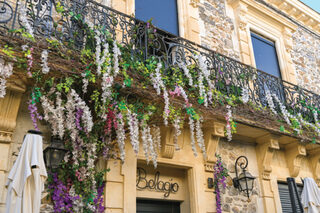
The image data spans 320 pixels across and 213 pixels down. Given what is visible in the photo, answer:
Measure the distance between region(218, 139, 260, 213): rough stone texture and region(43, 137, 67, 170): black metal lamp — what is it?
313 centimetres

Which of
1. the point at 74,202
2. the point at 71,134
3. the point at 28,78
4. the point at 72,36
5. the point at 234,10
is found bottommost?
the point at 74,202

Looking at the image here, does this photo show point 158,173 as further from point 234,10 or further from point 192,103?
point 234,10

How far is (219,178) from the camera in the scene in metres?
6.09

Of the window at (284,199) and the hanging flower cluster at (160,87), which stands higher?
the hanging flower cluster at (160,87)

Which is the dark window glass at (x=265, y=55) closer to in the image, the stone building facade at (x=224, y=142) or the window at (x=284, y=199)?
the stone building facade at (x=224, y=142)

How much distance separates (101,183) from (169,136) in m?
1.50

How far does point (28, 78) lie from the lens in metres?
4.55

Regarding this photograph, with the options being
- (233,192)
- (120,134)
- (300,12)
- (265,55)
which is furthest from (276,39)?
(120,134)

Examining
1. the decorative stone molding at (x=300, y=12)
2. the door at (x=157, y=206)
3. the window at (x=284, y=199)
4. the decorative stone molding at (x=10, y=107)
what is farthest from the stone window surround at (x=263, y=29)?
the decorative stone molding at (x=10, y=107)

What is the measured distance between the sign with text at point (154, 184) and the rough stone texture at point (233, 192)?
3.39 feet

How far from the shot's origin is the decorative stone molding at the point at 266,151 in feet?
22.7

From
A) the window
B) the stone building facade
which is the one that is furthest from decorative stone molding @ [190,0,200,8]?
the window

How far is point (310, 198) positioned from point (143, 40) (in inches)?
160

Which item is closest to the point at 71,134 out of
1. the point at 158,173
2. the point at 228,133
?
the point at 158,173
